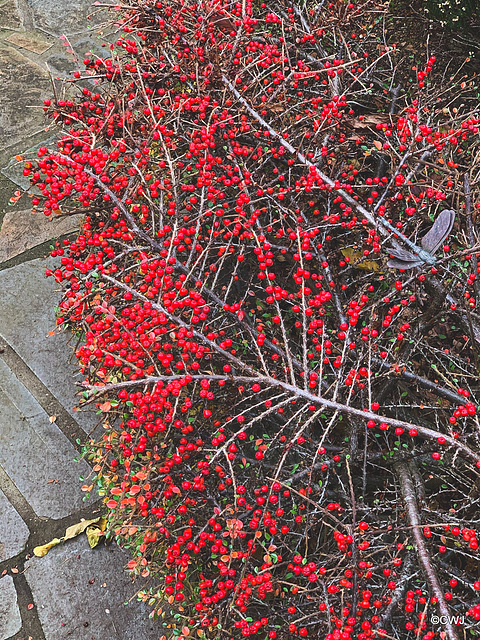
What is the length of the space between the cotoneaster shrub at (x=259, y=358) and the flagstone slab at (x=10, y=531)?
2.23ft

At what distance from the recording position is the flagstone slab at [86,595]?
2326 mm

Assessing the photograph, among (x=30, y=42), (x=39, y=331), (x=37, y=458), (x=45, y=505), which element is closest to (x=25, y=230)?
(x=39, y=331)

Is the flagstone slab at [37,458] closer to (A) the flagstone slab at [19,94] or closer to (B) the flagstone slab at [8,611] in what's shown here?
(B) the flagstone slab at [8,611]

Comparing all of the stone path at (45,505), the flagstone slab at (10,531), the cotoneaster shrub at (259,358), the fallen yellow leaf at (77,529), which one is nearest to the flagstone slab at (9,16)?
the cotoneaster shrub at (259,358)

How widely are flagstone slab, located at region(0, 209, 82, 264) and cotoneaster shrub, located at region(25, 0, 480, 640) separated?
1088 mm

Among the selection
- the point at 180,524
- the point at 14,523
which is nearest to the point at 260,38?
the point at 180,524

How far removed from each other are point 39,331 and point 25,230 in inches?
29.9

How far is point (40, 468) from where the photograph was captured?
2654 millimetres

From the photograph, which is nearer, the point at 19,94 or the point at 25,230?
the point at 25,230

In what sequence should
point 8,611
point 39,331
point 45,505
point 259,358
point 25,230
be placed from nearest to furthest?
1. point 259,358
2. point 8,611
3. point 45,505
4. point 39,331
5. point 25,230

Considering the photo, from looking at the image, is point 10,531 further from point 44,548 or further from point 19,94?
point 19,94

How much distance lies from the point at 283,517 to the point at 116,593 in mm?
1004

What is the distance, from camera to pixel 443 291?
5.77 feet

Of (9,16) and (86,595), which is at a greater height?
(9,16)
